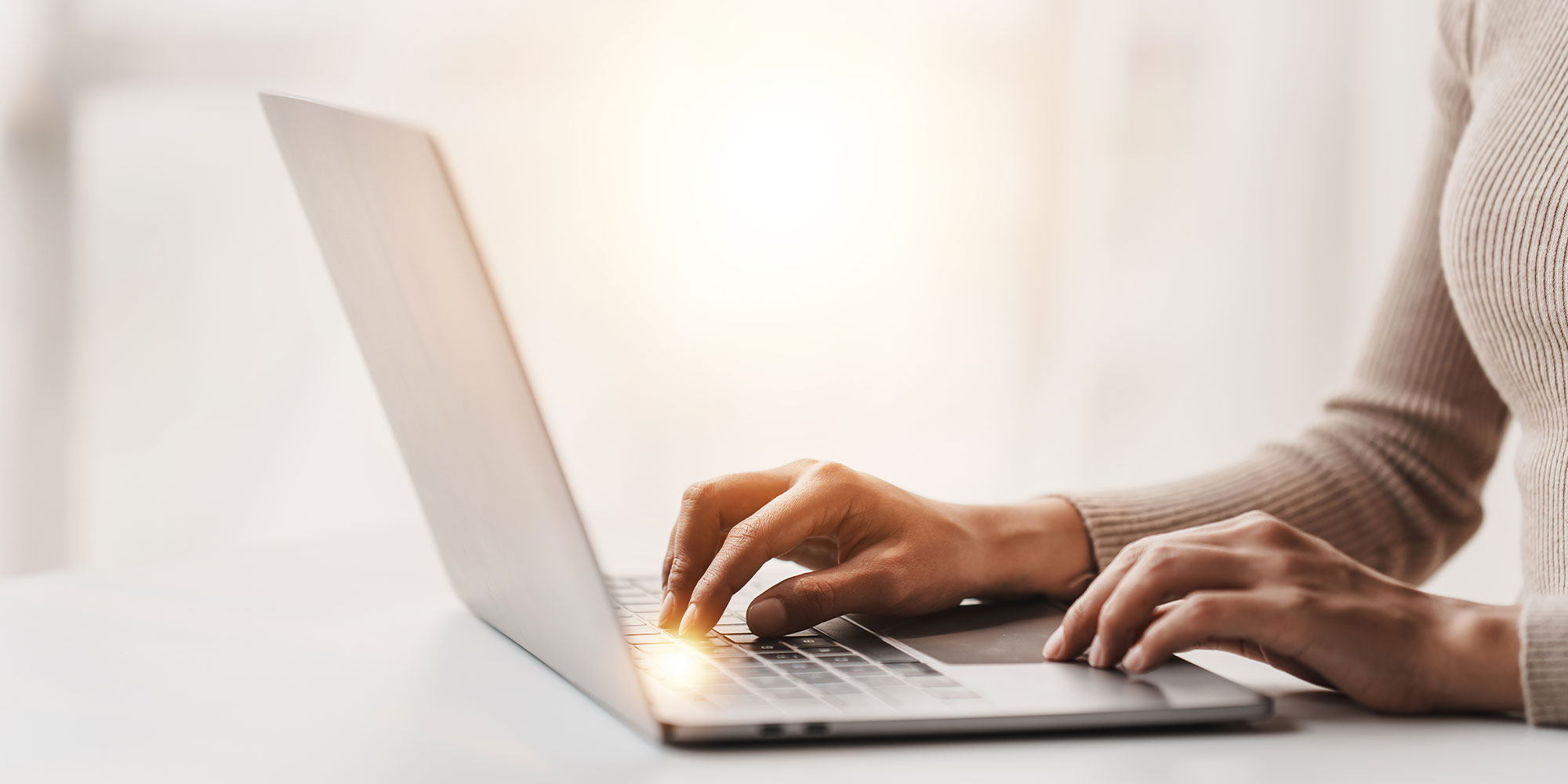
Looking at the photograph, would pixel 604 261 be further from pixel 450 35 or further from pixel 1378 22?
pixel 1378 22

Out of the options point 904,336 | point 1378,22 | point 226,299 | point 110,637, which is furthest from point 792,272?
point 110,637

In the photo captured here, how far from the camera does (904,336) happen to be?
7.11 ft

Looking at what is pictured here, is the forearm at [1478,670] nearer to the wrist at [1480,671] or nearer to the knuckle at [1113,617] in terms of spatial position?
the wrist at [1480,671]

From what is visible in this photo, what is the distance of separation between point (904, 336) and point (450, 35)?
3.21 feet

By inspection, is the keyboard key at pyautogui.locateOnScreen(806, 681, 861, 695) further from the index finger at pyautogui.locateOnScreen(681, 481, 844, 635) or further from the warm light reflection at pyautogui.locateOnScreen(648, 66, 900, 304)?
the warm light reflection at pyautogui.locateOnScreen(648, 66, 900, 304)

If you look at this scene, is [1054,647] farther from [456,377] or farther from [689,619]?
[456,377]

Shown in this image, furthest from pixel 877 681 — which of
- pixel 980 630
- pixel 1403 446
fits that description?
pixel 1403 446

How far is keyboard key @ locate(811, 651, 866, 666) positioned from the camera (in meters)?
0.47

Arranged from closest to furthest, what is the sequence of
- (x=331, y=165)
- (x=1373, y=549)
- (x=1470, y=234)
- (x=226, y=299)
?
1. (x=331, y=165)
2. (x=1470, y=234)
3. (x=1373, y=549)
4. (x=226, y=299)

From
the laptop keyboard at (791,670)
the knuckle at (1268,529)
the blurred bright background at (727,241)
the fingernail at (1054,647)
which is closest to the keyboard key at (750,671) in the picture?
the laptop keyboard at (791,670)

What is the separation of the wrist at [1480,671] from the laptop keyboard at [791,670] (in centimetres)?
20

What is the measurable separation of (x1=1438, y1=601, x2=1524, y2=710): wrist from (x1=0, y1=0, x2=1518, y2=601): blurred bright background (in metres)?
1.38

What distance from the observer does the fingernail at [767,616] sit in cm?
51

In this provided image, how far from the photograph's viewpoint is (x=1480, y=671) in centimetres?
45
